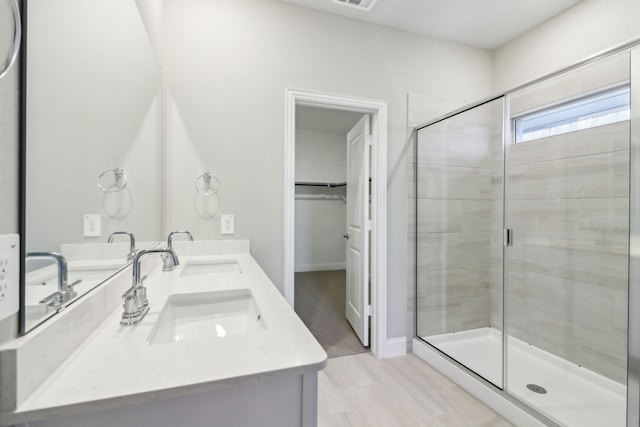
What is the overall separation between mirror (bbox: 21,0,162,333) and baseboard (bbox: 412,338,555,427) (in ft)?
7.15

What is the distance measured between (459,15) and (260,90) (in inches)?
67.3

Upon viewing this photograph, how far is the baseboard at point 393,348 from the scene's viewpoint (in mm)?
2355

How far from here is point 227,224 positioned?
6.52ft

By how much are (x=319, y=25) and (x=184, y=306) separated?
2.22 m

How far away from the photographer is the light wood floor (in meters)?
1.64

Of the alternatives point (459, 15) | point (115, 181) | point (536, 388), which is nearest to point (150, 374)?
point (115, 181)

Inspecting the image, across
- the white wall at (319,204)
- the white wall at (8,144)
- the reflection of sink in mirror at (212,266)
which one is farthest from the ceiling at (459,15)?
the white wall at (319,204)

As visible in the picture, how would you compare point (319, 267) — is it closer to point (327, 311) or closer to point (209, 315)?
point (327, 311)

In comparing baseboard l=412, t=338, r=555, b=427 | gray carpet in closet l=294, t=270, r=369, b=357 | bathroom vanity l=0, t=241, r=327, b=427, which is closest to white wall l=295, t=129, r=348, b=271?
gray carpet in closet l=294, t=270, r=369, b=357

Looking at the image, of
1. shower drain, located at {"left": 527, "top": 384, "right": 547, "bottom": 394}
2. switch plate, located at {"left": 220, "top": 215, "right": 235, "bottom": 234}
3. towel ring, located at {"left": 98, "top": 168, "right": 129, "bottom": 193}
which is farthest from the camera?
switch plate, located at {"left": 220, "top": 215, "right": 235, "bottom": 234}

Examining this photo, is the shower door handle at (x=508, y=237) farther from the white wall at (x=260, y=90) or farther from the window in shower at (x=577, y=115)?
the window in shower at (x=577, y=115)

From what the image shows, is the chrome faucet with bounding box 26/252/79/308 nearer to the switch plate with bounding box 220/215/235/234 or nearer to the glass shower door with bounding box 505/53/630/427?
the switch plate with bounding box 220/215/235/234

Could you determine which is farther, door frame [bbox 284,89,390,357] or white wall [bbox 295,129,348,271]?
white wall [bbox 295,129,348,271]

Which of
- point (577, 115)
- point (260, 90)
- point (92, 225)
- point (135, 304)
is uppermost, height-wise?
point (260, 90)
